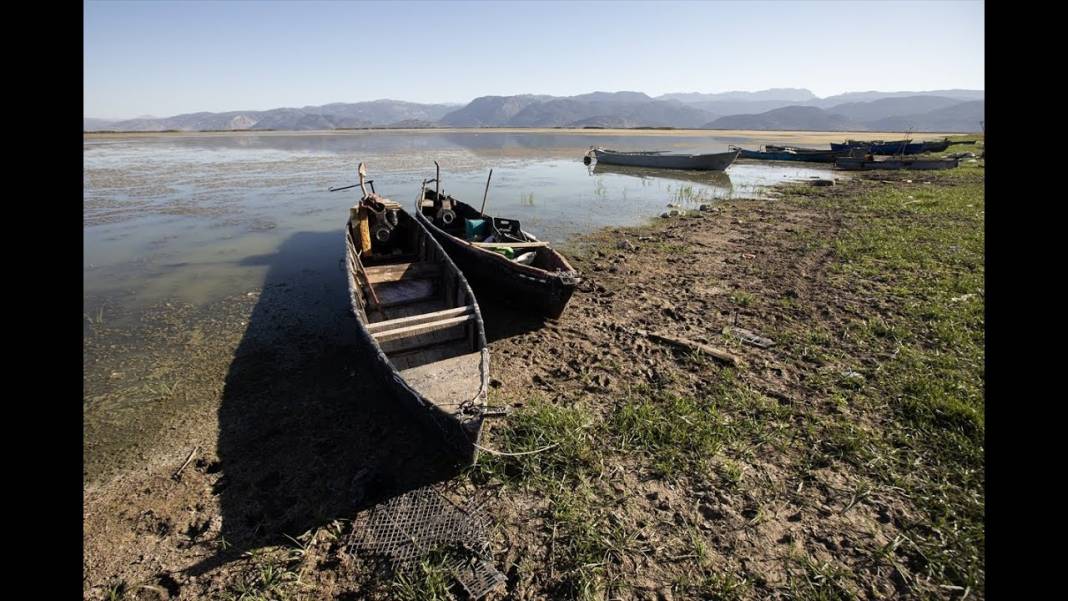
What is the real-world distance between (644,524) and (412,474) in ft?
8.80

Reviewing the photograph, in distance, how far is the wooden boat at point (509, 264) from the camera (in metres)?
8.77

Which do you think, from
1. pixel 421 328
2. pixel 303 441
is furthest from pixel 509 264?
pixel 303 441

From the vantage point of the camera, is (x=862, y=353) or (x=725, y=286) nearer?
(x=862, y=353)

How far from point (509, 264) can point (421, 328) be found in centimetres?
293

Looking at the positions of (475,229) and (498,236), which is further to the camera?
(475,229)

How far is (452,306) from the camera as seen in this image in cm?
862

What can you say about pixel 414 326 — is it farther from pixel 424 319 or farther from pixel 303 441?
pixel 303 441

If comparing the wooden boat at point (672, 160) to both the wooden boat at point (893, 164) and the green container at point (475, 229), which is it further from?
the green container at point (475, 229)

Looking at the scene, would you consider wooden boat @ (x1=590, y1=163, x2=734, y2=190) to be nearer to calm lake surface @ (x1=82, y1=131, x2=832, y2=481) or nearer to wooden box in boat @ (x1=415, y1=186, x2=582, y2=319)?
calm lake surface @ (x1=82, y1=131, x2=832, y2=481)

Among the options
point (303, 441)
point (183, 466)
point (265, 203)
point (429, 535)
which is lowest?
point (429, 535)

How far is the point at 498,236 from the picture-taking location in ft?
39.0
